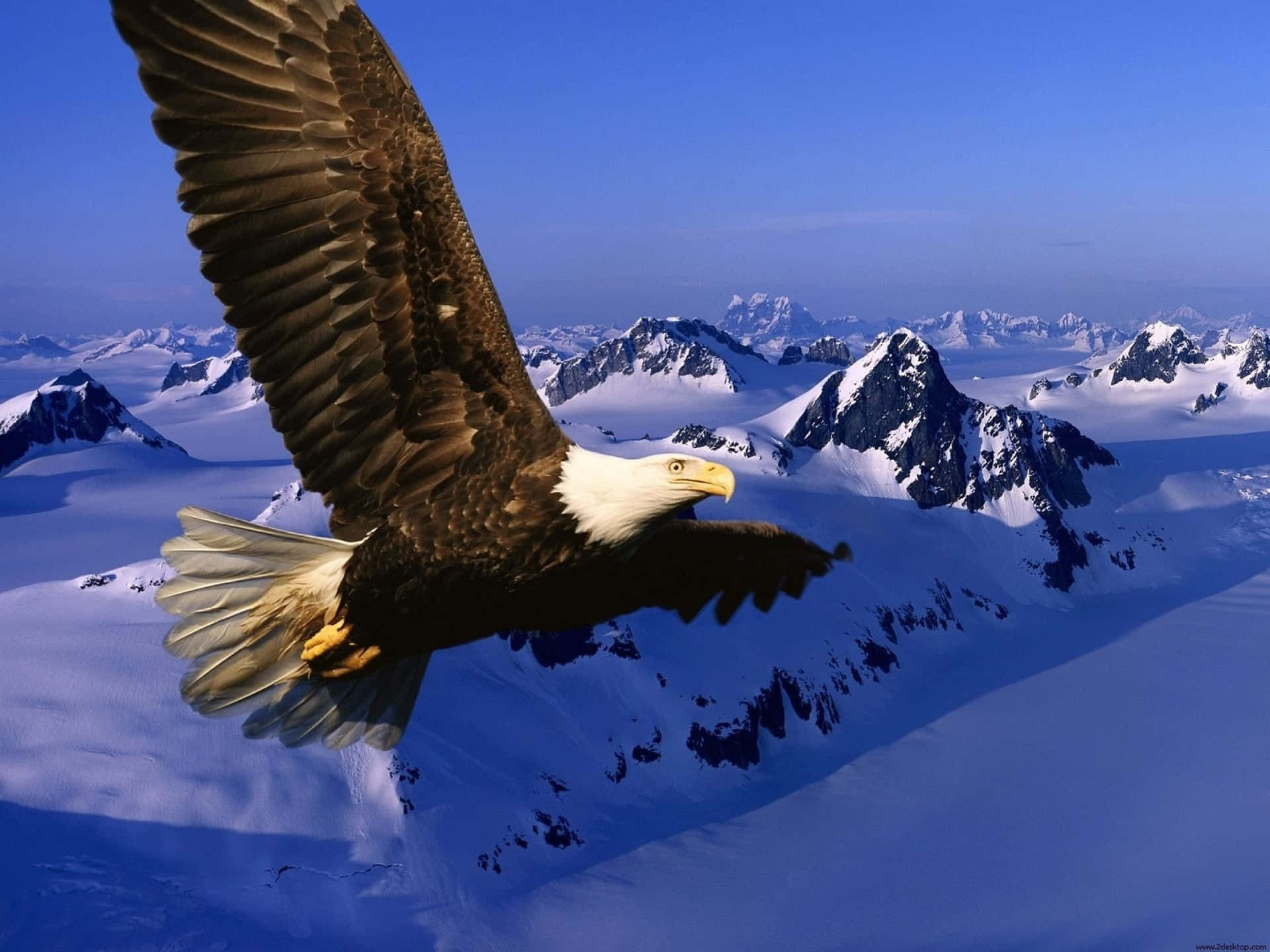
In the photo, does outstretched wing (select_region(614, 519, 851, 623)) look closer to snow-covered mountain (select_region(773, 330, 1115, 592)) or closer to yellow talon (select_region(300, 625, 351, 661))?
yellow talon (select_region(300, 625, 351, 661))

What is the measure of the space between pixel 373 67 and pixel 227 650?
3365 mm

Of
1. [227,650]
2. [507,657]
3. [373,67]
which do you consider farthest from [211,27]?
[507,657]

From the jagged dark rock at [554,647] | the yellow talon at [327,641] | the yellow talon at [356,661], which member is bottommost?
the jagged dark rock at [554,647]

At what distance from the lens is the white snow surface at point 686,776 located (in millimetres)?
76125

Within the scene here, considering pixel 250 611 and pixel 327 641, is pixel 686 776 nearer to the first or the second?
pixel 250 611

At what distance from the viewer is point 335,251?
5.88 meters

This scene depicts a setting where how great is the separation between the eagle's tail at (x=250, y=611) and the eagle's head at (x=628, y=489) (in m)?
1.49

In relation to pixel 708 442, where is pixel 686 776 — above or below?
below

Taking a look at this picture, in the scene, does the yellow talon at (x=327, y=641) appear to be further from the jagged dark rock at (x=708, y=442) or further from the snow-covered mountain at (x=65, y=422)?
the snow-covered mountain at (x=65, y=422)

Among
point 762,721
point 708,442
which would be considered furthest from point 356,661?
point 708,442

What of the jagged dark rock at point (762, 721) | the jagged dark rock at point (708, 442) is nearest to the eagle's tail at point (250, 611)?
the jagged dark rock at point (762, 721)

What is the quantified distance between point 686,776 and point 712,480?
109 meters

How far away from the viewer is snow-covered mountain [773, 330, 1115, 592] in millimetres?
171750

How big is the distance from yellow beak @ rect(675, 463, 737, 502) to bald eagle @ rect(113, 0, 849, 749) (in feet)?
2.77
